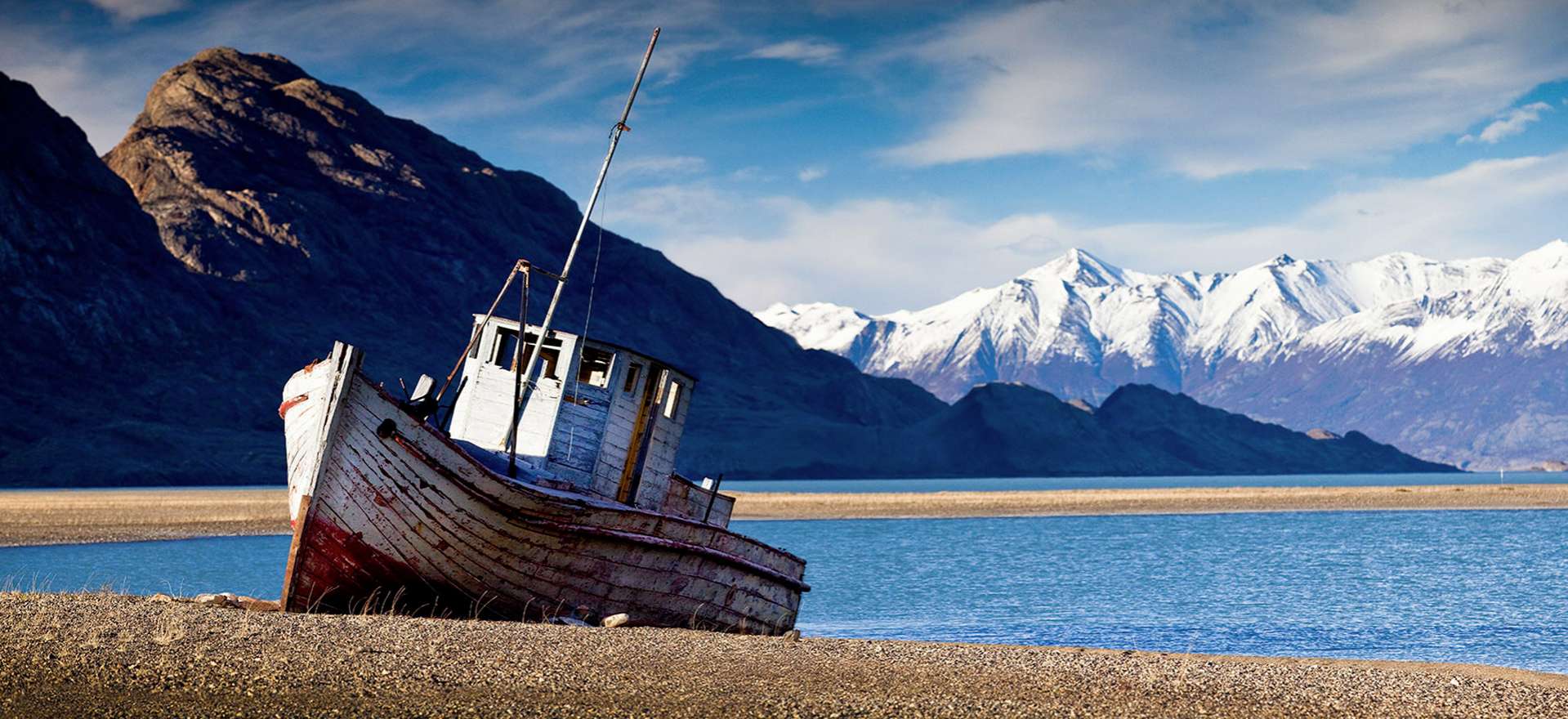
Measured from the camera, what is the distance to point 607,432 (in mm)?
27922

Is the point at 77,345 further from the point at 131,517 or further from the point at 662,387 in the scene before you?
the point at 662,387

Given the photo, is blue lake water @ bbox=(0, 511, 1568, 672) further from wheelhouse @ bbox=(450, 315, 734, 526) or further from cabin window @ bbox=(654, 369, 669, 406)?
cabin window @ bbox=(654, 369, 669, 406)

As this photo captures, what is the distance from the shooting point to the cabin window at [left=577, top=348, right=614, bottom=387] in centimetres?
2786

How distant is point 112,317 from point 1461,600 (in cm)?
18143

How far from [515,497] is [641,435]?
5127mm

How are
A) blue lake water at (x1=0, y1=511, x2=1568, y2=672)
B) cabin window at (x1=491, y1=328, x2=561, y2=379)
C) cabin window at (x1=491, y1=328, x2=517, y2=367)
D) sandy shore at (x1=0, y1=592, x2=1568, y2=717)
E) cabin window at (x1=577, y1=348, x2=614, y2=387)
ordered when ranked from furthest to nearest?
blue lake water at (x1=0, y1=511, x2=1568, y2=672)
cabin window at (x1=491, y1=328, x2=517, y2=367)
cabin window at (x1=577, y1=348, x2=614, y2=387)
cabin window at (x1=491, y1=328, x2=561, y2=379)
sandy shore at (x1=0, y1=592, x2=1568, y2=717)

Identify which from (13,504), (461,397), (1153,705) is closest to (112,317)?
(13,504)

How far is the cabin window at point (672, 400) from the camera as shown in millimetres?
29516

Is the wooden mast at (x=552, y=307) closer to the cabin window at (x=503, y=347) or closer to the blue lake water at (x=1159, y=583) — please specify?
the cabin window at (x=503, y=347)

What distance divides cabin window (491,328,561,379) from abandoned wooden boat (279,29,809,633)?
0.04 meters

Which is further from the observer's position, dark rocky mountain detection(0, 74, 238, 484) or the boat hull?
dark rocky mountain detection(0, 74, 238, 484)

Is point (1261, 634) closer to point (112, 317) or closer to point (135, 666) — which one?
point (135, 666)

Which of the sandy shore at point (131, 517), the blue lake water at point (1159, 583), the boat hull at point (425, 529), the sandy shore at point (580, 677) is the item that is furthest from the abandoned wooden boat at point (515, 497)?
the sandy shore at point (131, 517)

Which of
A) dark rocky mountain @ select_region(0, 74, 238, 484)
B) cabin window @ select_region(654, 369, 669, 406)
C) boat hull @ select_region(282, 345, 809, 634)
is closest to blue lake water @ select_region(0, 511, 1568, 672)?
cabin window @ select_region(654, 369, 669, 406)
